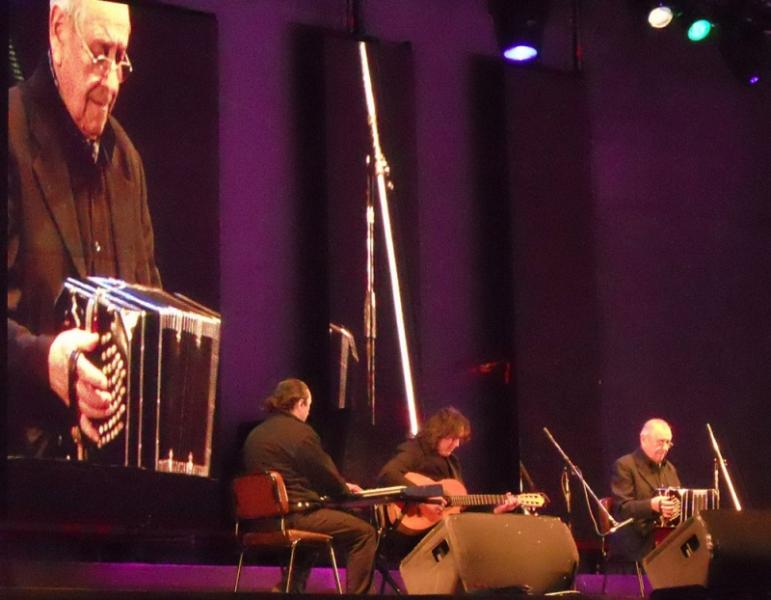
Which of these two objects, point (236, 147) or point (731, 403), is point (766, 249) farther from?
point (236, 147)

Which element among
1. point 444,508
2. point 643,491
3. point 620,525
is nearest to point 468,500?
point 444,508

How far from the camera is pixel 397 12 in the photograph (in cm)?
935

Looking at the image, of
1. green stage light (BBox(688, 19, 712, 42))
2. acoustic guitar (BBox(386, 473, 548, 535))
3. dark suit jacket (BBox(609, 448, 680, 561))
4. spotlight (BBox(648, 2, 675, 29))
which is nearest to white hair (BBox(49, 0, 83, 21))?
acoustic guitar (BBox(386, 473, 548, 535))

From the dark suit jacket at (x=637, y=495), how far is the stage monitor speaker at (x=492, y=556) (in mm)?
1408

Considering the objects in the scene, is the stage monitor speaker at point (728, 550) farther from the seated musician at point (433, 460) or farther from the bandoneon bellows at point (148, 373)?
the bandoneon bellows at point (148, 373)

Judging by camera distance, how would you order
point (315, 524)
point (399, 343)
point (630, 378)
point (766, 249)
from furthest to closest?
point (766, 249), point (630, 378), point (399, 343), point (315, 524)

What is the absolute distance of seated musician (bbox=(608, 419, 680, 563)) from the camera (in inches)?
299

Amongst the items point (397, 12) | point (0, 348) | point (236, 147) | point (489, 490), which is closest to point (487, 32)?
point (397, 12)

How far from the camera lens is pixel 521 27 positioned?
31.5 feet

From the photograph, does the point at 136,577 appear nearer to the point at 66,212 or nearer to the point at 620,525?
the point at 66,212

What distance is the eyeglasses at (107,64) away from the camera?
302 inches

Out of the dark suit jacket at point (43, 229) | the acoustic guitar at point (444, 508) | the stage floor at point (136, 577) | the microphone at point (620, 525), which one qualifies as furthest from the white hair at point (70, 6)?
the microphone at point (620, 525)

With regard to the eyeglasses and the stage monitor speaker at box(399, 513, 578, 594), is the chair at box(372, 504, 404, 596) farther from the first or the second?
the eyeglasses

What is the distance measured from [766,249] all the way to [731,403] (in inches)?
46.7
